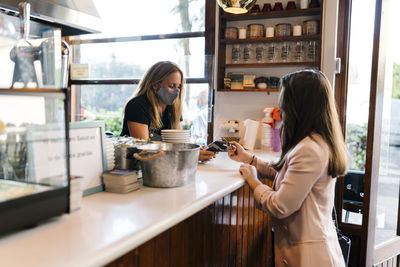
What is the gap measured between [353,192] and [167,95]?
5.66 feet

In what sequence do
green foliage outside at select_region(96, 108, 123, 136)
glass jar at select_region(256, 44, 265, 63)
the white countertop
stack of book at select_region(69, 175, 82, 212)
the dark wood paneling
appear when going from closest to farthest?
the white countertop < stack of book at select_region(69, 175, 82, 212) < the dark wood paneling < glass jar at select_region(256, 44, 265, 63) < green foliage outside at select_region(96, 108, 123, 136)

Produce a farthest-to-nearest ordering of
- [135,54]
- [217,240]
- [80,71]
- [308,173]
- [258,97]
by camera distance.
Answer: [80,71] < [135,54] < [258,97] < [217,240] < [308,173]

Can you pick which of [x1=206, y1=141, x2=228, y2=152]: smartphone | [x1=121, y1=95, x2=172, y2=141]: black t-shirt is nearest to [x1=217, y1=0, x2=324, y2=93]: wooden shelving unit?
[x1=121, y1=95, x2=172, y2=141]: black t-shirt

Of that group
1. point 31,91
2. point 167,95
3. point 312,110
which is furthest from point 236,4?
point 31,91

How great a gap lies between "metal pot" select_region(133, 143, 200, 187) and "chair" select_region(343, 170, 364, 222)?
2.02 metres

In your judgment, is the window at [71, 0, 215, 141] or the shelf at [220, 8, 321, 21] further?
the window at [71, 0, 215, 141]

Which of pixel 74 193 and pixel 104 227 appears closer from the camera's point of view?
pixel 104 227

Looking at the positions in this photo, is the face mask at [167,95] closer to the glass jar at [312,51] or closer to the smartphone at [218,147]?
the smartphone at [218,147]

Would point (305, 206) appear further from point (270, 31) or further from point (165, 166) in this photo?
point (270, 31)

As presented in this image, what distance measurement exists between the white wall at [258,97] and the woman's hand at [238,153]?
4.02 ft

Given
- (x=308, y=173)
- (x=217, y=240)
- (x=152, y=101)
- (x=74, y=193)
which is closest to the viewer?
(x=74, y=193)

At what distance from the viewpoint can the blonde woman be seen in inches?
97.7

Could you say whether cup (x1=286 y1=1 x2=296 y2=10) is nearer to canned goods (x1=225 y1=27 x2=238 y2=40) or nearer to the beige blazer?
canned goods (x1=225 y1=27 x2=238 y2=40)

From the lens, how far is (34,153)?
975 millimetres
